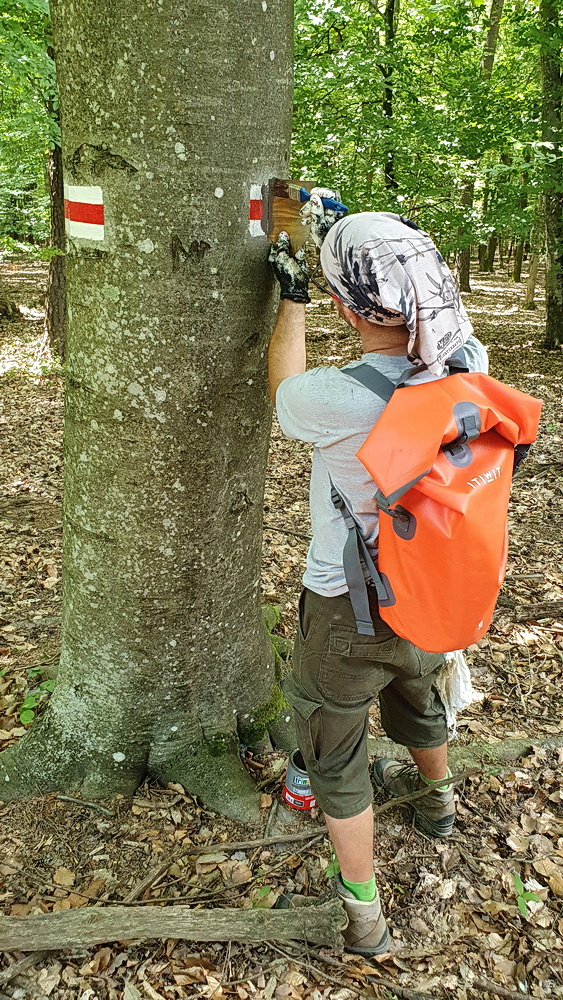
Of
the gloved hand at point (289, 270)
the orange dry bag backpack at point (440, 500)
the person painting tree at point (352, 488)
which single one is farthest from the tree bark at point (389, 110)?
the orange dry bag backpack at point (440, 500)

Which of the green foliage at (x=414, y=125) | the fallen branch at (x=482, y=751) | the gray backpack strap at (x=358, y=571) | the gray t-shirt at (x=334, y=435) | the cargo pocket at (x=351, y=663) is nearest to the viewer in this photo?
the gray t-shirt at (x=334, y=435)

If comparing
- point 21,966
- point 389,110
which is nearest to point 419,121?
point 389,110

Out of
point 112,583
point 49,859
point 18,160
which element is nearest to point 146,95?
point 112,583

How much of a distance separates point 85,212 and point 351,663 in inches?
64.8

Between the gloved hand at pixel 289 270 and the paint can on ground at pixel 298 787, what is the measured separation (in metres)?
1.79

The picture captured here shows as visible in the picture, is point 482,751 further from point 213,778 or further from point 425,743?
point 213,778

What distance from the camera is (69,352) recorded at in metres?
2.33

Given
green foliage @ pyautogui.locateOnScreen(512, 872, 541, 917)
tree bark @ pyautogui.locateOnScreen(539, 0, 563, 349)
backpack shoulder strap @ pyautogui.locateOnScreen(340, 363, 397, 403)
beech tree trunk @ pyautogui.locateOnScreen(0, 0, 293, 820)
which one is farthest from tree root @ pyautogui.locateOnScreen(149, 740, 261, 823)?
tree bark @ pyautogui.locateOnScreen(539, 0, 563, 349)

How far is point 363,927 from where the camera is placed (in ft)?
7.25

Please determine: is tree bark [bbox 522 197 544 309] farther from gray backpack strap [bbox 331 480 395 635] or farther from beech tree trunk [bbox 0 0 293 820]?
gray backpack strap [bbox 331 480 395 635]

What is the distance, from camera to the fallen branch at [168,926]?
6.78ft

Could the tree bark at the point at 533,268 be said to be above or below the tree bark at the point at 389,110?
below

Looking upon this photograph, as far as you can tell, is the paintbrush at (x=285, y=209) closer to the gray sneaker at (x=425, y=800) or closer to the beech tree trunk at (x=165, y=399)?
the beech tree trunk at (x=165, y=399)

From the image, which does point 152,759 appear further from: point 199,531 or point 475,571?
point 475,571
